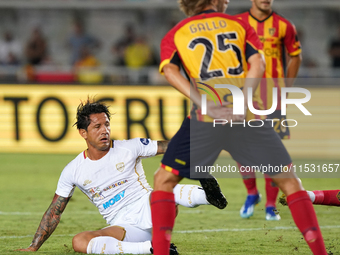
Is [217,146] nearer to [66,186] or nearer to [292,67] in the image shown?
[66,186]

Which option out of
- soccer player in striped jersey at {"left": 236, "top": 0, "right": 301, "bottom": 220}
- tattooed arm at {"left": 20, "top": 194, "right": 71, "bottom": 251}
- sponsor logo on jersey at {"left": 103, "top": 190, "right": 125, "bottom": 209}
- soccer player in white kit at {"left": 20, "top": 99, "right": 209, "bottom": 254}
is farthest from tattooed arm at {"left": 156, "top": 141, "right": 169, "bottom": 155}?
soccer player in striped jersey at {"left": 236, "top": 0, "right": 301, "bottom": 220}

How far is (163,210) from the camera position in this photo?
137 inches

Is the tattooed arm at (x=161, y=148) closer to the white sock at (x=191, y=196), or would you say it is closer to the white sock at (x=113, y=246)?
the white sock at (x=191, y=196)

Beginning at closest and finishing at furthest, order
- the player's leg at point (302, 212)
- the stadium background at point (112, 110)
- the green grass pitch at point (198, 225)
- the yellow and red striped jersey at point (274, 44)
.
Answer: the player's leg at point (302, 212) → the green grass pitch at point (198, 225) → the stadium background at point (112, 110) → the yellow and red striped jersey at point (274, 44)

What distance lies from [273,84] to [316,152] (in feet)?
18.8

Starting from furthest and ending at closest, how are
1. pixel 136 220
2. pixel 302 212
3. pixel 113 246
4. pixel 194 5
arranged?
pixel 136 220
pixel 113 246
pixel 194 5
pixel 302 212

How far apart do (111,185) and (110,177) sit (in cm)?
7

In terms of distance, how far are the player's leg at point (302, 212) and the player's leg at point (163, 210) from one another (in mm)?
649

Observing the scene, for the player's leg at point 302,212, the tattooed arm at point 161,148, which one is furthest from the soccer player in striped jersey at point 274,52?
the player's leg at point 302,212

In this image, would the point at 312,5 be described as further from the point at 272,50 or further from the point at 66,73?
the point at 272,50

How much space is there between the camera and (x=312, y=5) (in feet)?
55.1

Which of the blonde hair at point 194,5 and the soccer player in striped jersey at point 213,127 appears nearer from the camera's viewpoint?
the soccer player in striped jersey at point 213,127

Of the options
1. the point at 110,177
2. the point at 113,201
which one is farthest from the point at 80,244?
the point at 110,177

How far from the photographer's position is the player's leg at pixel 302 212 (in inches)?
132
